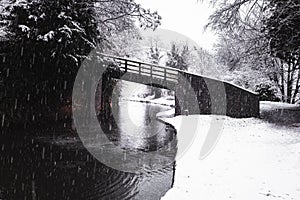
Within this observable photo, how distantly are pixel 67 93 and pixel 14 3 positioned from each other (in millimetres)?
5830

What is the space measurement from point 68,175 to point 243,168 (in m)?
4.48

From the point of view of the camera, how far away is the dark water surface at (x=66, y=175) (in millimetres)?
6789

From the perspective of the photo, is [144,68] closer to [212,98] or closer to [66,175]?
[212,98]

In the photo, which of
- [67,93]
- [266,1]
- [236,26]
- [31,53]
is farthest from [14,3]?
[266,1]

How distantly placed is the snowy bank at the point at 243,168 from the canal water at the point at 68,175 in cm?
64

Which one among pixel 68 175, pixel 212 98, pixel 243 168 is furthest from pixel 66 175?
pixel 212 98

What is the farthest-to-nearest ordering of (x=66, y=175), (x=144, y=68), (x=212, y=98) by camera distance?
1. (x=144, y=68)
2. (x=212, y=98)
3. (x=66, y=175)

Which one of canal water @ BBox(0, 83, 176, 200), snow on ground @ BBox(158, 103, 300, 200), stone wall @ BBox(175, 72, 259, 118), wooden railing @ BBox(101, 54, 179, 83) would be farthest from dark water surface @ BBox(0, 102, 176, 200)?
wooden railing @ BBox(101, 54, 179, 83)

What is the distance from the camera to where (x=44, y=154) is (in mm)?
10195

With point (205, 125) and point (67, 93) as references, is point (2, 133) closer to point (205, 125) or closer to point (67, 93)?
point (67, 93)

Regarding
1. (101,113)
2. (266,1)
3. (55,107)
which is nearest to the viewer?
(266,1)

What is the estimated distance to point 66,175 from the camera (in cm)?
805

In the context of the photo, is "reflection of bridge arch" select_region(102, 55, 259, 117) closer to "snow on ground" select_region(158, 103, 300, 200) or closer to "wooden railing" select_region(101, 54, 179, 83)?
"wooden railing" select_region(101, 54, 179, 83)

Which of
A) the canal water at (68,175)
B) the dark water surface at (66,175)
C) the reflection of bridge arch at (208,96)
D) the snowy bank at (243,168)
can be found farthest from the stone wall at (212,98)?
the dark water surface at (66,175)
